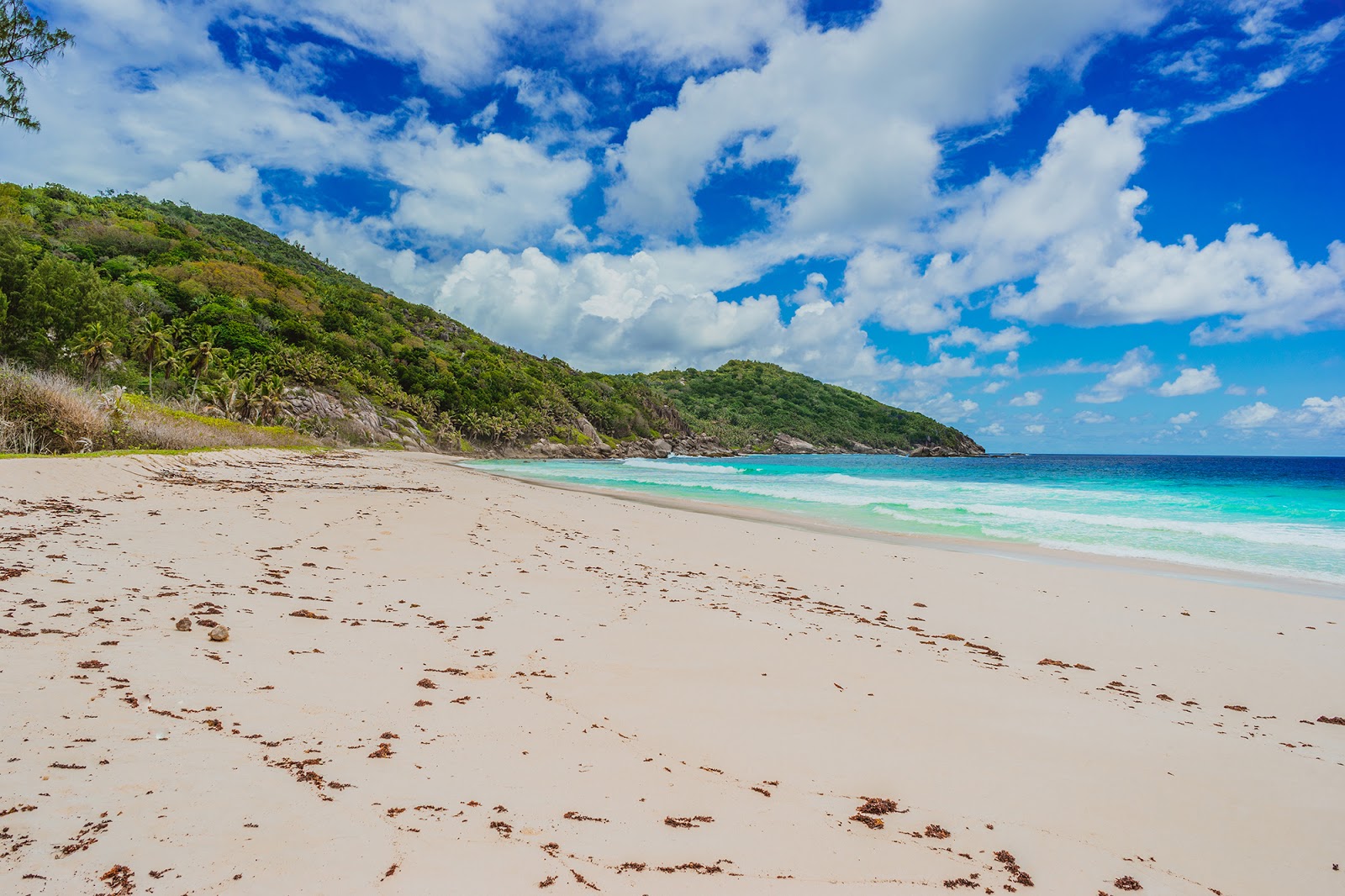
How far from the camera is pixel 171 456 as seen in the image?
757 inches

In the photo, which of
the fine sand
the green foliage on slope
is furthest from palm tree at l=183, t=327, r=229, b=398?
the fine sand

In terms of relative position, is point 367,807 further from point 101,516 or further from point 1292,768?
point 101,516

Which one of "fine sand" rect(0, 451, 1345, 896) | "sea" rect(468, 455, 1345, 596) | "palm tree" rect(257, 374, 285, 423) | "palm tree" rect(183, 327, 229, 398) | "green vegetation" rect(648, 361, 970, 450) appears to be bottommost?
"fine sand" rect(0, 451, 1345, 896)

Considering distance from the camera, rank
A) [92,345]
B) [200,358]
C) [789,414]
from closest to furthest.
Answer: [92,345] → [200,358] → [789,414]

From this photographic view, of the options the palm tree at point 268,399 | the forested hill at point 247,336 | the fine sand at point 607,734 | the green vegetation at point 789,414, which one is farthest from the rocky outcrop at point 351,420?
the green vegetation at point 789,414

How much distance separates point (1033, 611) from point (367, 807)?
32.5ft

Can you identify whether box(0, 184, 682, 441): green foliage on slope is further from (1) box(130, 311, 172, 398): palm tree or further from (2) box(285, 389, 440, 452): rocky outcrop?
(2) box(285, 389, 440, 452): rocky outcrop

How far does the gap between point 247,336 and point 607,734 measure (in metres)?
75.3

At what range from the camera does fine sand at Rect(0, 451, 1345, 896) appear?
272 cm

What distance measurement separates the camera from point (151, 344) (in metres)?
41.9

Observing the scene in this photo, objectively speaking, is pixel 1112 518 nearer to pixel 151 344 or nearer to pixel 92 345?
pixel 92 345

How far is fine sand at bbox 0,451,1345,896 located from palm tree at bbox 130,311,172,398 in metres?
42.5

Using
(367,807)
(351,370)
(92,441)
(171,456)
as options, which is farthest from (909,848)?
(351,370)

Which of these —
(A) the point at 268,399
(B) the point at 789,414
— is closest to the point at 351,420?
(A) the point at 268,399
